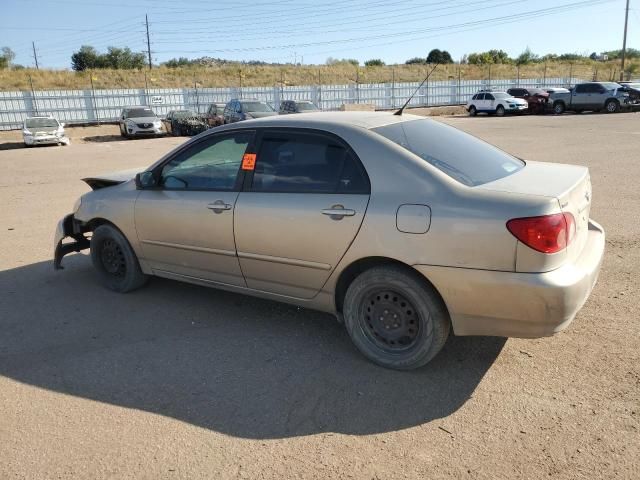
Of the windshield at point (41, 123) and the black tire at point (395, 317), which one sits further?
the windshield at point (41, 123)

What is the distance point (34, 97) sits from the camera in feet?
108

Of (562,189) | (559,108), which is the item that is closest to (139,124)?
(559,108)

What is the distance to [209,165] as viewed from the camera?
4523 mm

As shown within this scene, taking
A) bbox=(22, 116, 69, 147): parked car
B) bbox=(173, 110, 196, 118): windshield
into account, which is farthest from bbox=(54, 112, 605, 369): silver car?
bbox=(173, 110, 196, 118): windshield

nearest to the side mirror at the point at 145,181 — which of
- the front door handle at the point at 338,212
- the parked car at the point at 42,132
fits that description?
the front door handle at the point at 338,212

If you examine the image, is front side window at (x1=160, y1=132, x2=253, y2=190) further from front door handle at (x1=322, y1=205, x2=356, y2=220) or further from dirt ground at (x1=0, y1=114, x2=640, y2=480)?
dirt ground at (x1=0, y1=114, x2=640, y2=480)

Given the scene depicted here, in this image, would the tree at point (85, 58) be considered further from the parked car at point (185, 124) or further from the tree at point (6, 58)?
the parked car at point (185, 124)

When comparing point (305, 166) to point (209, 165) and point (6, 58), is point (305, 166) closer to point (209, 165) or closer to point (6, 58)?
point (209, 165)

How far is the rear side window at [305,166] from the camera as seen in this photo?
3.69 m

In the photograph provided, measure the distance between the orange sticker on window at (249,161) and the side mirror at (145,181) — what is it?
1.02m

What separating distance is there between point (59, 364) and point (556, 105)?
37367 mm

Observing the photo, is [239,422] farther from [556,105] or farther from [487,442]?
[556,105]

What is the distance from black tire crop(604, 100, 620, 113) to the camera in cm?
3272

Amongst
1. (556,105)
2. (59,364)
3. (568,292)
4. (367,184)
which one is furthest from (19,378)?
(556,105)
